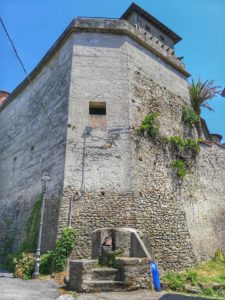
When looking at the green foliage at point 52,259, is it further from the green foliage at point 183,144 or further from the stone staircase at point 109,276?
the green foliage at point 183,144

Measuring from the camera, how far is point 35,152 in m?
13.2

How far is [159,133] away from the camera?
41.0 feet

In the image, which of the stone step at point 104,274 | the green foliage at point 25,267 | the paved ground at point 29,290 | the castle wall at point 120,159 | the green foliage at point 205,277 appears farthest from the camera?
the castle wall at point 120,159

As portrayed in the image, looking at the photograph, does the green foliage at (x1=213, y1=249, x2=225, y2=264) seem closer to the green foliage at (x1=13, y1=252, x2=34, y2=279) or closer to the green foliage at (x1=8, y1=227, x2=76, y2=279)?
the green foliage at (x1=8, y1=227, x2=76, y2=279)

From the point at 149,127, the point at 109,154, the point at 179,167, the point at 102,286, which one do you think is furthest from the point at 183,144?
the point at 102,286

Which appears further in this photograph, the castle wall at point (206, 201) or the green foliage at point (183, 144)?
the green foliage at point (183, 144)

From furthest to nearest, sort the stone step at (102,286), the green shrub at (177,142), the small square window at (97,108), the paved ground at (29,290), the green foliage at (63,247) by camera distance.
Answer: the green shrub at (177,142) → the small square window at (97,108) → the green foliage at (63,247) → the stone step at (102,286) → the paved ground at (29,290)

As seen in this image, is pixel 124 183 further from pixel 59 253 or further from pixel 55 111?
pixel 55 111

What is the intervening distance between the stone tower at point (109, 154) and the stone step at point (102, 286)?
2.92m

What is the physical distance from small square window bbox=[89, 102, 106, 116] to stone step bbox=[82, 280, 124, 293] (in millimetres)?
7181

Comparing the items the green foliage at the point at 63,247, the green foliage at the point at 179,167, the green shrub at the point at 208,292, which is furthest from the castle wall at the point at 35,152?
the green shrub at the point at 208,292

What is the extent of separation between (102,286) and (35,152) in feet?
26.6

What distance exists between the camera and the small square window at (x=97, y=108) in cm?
1196

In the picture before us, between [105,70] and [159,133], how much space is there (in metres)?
3.65
